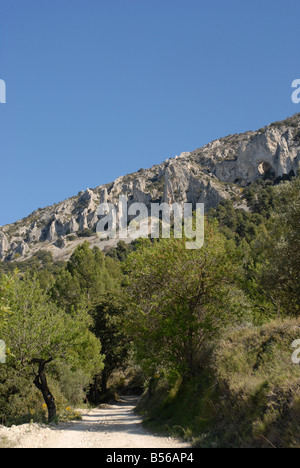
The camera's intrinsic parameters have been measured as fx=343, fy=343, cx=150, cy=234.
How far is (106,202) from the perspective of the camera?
619 feet

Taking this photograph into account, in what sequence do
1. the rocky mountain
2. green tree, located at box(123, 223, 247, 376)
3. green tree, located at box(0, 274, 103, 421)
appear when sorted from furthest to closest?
the rocky mountain → green tree, located at box(0, 274, 103, 421) → green tree, located at box(123, 223, 247, 376)

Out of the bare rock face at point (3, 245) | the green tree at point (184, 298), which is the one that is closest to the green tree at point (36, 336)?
the green tree at point (184, 298)

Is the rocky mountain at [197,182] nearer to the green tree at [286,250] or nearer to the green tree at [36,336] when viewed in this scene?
the green tree at [36,336]

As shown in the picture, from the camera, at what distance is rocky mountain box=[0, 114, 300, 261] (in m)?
141

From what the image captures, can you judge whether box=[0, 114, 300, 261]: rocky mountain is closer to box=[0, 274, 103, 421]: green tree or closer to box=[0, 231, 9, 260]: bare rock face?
box=[0, 231, 9, 260]: bare rock face

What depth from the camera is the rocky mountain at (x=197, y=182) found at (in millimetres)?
140625

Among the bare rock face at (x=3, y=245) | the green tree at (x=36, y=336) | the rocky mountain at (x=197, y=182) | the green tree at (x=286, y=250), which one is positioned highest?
the rocky mountain at (x=197, y=182)

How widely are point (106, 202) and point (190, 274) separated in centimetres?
17540

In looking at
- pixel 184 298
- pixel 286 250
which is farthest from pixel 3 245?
pixel 286 250

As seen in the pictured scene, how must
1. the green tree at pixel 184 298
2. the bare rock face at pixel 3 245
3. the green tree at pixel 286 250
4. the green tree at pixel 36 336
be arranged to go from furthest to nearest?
the bare rock face at pixel 3 245
the green tree at pixel 36 336
the green tree at pixel 184 298
the green tree at pixel 286 250

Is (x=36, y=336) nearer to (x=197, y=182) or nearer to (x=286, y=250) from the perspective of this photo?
(x=286, y=250)

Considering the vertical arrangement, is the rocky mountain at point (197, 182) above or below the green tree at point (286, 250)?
above

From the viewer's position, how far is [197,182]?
15288cm

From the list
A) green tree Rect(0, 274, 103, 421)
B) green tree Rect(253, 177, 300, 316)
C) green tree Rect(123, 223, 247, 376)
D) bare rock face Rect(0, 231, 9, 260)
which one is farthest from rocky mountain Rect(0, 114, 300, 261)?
green tree Rect(253, 177, 300, 316)
